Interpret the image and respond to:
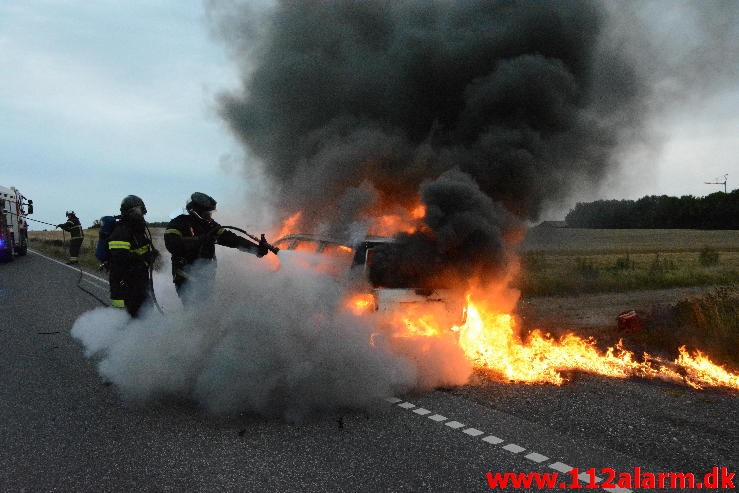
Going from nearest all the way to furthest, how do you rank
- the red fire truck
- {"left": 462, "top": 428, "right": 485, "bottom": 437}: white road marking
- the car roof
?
{"left": 462, "top": 428, "right": 485, "bottom": 437}: white road marking
the car roof
the red fire truck

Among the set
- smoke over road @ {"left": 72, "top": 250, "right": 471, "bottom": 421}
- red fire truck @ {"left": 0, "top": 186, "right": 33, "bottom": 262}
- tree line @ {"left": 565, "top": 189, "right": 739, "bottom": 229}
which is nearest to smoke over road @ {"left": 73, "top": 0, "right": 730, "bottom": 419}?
smoke over road @ {"left": 72, "top": 250, "right": 471, "bottom": 421}

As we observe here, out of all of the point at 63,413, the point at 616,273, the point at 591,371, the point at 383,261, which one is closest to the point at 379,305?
the point at 383,261

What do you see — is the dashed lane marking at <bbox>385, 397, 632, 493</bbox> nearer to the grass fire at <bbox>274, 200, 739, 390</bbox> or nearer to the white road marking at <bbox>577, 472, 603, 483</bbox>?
the white road marking at <bbox>577, 472, 603, 483</bbox>

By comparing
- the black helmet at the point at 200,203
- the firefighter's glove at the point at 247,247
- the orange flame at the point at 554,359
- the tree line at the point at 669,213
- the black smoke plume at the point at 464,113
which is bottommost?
the orange flame at the point at 554,359

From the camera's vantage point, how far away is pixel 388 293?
6039 mm

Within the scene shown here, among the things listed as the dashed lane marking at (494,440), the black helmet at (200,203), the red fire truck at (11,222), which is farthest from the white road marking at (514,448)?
the red fire truck at (11,222)

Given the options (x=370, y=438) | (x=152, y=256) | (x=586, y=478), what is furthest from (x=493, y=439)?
(x=152, y=256)

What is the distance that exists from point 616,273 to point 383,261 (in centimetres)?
1435

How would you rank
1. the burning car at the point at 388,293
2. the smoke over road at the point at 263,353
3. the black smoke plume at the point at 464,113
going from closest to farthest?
the smoke over road at the point at 263,353 < the burning car at the point at 388,293 < the black smoke plume at the point at 464,113

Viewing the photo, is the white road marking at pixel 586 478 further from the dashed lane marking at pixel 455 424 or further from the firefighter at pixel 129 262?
the firefighter at pixel 129 262

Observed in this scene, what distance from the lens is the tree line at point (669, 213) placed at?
64.8 meters

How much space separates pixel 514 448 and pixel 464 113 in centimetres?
606

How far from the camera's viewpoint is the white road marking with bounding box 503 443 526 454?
409cm

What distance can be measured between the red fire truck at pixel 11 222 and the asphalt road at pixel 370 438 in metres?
18.8
